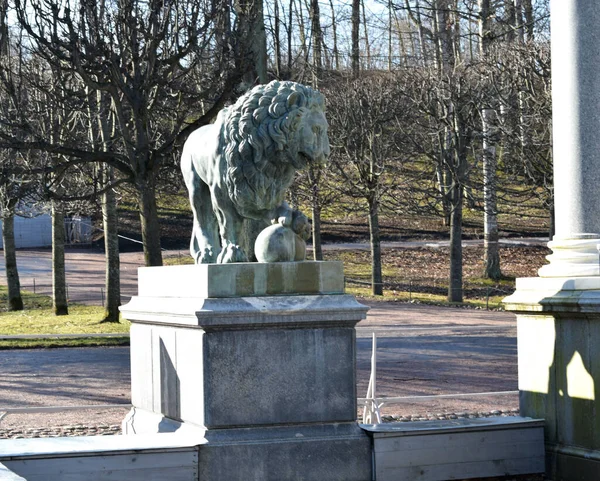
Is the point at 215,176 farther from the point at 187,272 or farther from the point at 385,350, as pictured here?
the point at 385,350

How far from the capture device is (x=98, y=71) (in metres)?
17.1

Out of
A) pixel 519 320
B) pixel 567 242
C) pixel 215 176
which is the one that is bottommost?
pixel 519 320

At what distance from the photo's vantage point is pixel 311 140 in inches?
280

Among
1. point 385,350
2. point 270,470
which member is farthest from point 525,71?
point 270,470

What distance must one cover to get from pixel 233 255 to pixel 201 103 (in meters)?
18.5

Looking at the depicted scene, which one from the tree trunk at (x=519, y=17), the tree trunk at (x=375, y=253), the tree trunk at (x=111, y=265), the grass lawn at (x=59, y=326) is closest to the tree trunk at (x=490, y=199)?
the tree trunk at (x=375, y=253)

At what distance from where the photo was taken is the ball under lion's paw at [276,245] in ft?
22.3

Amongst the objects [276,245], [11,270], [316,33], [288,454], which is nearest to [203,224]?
[276,245]

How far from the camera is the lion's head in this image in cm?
708

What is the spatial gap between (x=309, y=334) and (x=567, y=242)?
2.09 m

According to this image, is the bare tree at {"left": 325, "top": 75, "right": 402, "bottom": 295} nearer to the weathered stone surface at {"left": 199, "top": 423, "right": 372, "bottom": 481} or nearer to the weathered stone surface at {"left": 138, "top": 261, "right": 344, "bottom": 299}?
the weathered stone surface at {"left": 138, "top": 261, "right": 344, "bottom": 299}

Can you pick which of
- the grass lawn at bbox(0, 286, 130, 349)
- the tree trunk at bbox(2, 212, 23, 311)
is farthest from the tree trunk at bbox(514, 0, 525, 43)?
the tree trunk at bbox(2, 212, 23, 311)

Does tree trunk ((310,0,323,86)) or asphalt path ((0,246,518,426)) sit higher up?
tree trunk ((310,0,323,86))

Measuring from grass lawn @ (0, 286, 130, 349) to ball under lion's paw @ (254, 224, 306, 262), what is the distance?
37.1 ft
